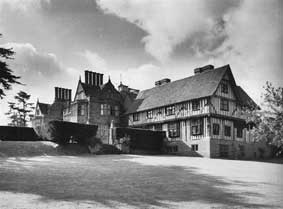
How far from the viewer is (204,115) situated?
106ft

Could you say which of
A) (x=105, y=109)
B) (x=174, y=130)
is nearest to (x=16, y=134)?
(x=105, y=109)

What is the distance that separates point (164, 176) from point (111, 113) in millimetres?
27307

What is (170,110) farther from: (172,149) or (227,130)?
(227,130)

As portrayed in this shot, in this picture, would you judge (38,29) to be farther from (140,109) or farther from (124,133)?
(140,109)

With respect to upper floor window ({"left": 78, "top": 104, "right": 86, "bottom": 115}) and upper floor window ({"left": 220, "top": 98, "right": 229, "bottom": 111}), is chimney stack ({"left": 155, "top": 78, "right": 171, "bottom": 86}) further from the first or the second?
upper floor window ({"left": 220, "top": 98, "right": 229, "bottom": 111})

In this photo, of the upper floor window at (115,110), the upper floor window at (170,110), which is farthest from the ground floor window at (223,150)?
the upper floor window at (115,110)

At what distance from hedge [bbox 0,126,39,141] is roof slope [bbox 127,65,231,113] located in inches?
502

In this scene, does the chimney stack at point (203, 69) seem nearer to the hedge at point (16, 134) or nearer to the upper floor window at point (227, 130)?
the upper floor window at point (227, 130)

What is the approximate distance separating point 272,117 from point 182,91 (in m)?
24.4

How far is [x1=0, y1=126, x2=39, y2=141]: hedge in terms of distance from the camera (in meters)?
34.3

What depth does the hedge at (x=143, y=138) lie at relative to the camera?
108 ft

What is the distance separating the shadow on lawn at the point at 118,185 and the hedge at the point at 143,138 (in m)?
14.6

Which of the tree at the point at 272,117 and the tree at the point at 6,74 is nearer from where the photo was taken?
the tree at the point at 272,117

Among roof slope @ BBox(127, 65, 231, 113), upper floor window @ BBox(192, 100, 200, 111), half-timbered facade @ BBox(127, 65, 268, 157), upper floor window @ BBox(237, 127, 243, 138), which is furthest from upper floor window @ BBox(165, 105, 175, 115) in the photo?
upper floor window @ BBox(237, 127, 243, 138)
